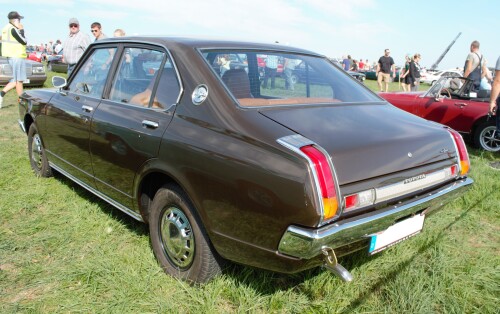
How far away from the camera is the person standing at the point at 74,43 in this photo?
8.04 meters

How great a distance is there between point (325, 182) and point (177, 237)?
1.14 m

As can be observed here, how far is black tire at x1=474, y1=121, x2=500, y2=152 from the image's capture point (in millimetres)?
6461

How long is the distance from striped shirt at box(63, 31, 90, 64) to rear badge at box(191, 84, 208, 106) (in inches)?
259

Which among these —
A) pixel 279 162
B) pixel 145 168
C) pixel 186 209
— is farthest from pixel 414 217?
pixel 145 168

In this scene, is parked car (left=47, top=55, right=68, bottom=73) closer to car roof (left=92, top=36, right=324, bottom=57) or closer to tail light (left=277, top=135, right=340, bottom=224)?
car roof (left=92, top=36, right=324, bottom=57)

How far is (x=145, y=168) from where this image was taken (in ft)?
8.61

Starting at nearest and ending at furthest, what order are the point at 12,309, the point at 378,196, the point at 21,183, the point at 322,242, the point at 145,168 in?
the point at 322,242 < the point at 378,196 < the point at 12,309 < the point at 145,168 < the point at 21,183

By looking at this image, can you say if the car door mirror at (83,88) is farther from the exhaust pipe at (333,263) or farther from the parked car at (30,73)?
the parked car at (30,73)

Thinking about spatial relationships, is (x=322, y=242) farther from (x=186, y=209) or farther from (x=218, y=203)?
(x=186, y=209)

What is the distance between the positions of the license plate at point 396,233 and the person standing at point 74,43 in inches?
294

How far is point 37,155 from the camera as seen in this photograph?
15.0 feet

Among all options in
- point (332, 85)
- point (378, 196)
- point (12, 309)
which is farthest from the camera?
point (332, 85)

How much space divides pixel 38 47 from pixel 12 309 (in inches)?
2049

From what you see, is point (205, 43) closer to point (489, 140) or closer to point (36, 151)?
point (36, 151)
